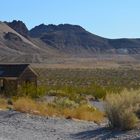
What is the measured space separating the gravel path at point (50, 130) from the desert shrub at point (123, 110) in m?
0.37

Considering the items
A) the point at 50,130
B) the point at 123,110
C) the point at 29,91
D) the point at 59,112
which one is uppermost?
the point at 123,110

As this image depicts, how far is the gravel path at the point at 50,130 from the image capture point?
60.0 feet

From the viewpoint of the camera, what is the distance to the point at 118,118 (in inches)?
752

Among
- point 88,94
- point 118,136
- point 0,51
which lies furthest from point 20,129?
point 0,51

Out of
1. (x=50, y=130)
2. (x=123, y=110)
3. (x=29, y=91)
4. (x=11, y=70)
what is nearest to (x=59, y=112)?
(x=50, y=130)

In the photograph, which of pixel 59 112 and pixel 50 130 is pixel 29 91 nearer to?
pixel 59 112

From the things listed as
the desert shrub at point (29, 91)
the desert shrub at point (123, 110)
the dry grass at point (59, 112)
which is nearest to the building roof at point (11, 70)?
the desert shrub at point (29, 91)

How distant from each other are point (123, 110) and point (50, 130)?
9.18 ft

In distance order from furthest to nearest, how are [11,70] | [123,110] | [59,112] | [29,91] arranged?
[11,70], [29,91], [59,112], [123,110]

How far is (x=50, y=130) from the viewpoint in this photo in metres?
20.3

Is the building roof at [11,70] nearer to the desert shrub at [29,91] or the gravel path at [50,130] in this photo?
the desert shrub at [29,91]

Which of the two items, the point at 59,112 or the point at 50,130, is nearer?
the point at 50,130

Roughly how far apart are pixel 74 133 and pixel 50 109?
7.88 metres

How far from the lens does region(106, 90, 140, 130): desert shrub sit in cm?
1877
